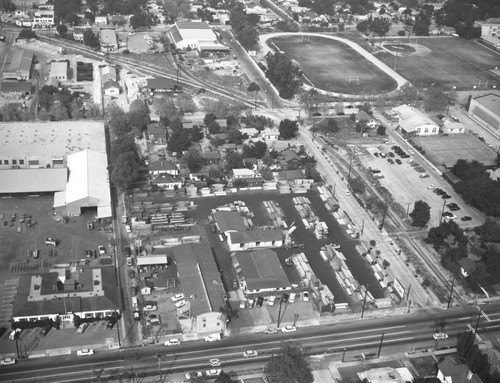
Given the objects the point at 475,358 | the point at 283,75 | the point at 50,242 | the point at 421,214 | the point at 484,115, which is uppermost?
the point at 283,75

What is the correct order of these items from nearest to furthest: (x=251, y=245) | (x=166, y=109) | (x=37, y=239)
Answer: (x=37, y=239) < (x=251, y=245) < (x=166, y=109)

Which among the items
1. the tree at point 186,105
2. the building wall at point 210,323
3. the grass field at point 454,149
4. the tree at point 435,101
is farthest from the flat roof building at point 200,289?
the tree at point 435,101

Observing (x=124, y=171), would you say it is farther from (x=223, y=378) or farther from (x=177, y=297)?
(x=223, y=378)

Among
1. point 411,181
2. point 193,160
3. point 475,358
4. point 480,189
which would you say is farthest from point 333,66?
point 475,358

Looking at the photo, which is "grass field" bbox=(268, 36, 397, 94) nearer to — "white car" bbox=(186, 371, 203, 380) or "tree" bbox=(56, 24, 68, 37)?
"tree" bbox=(56, 24, 68, 37)

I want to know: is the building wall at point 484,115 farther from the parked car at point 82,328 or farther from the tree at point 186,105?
the parked car at point 82,328

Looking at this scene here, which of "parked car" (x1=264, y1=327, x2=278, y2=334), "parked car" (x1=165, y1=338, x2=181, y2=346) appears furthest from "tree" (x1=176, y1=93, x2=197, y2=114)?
"parked car" (x1=165, y1=338, x2=181, y2=346)
